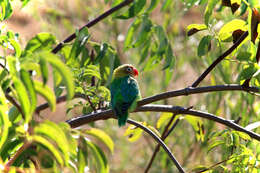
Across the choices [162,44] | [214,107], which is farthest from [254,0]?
[214,107]

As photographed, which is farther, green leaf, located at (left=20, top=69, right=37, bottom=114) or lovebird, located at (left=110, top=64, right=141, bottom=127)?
lovebird, located at (left=110, top=64, right=141, bottom=127)

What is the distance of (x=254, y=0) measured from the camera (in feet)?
3.28

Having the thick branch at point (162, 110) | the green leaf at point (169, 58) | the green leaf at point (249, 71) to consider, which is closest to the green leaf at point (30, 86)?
the thick branch at point (162, 110)

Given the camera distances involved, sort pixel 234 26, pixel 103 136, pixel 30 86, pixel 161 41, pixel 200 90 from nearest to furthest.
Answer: pixel 30 86 < pixel 103 136 < pixel 200 90 < pixel 234 26 < pixel 161 41

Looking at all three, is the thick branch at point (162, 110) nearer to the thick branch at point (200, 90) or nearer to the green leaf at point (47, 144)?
the thick branch at point (200, 90)

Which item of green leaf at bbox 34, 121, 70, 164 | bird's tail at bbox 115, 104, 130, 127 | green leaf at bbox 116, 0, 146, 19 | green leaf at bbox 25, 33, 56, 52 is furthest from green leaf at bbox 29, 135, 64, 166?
green leaf at bbox 116, 0, 146, 19

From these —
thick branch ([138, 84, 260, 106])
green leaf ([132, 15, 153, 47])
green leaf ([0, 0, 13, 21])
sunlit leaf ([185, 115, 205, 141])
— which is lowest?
sunlit leaf ([185, 115, 205, 141])

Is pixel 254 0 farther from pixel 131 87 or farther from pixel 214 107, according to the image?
pixel 214 107

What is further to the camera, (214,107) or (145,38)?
(214,107)

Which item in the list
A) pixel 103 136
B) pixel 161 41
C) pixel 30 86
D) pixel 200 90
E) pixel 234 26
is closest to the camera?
pixel 30 86

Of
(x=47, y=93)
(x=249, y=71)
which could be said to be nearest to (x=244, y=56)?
(x=249, y=71)

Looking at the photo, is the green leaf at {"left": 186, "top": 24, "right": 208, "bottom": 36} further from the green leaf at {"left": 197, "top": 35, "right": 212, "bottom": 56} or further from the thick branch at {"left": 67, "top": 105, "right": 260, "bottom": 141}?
the thick branch at {"left": 67, "top": 105, "right": 260, "bottom": 141}

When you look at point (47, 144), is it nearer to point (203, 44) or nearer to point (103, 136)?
point (103, 136)

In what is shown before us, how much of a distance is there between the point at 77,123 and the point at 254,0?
55 centimetres
